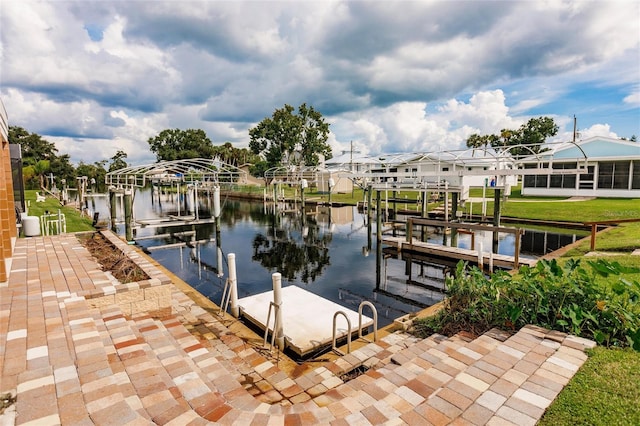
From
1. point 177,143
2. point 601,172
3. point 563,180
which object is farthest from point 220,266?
point 177,143

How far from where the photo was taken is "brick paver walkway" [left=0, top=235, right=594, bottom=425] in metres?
2.56

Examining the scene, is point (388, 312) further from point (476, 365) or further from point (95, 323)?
point (95, 323)

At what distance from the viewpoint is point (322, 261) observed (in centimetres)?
1311

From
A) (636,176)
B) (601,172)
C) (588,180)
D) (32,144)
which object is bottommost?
(588,180)

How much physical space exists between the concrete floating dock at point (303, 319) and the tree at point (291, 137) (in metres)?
39.1

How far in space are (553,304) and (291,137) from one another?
1701 inches

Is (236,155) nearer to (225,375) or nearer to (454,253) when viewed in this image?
(454,253)

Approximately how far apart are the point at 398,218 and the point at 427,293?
46.7 feet

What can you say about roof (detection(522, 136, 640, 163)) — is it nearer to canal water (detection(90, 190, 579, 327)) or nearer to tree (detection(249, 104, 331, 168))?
canal water (detection(90, 190, 579, 327))

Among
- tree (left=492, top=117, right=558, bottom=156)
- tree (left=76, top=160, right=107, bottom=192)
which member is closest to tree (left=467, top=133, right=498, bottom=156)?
tree (left=492, top=117, right=558, bottom=156)

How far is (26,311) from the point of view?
166 inches

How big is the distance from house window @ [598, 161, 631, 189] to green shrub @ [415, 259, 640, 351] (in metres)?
26.4

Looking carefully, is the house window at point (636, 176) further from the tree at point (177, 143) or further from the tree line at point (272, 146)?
the tree at point (177, 143)

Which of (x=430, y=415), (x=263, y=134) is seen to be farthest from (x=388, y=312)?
(x=263, y=134)
